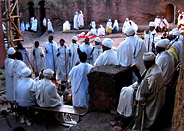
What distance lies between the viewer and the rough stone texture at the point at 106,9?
89.6 ft

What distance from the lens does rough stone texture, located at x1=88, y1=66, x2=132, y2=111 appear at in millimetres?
6035

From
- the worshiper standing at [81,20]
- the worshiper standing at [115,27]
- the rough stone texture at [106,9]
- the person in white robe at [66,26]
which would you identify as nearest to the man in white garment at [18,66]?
the worshiper standing at [115,27]

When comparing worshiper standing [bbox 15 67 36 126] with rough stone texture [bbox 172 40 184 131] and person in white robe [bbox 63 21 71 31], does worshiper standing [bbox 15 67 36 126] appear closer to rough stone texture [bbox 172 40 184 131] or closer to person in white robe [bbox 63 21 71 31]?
rough stone texture [bbox 172 40 184 131]

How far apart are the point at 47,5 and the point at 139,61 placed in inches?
908

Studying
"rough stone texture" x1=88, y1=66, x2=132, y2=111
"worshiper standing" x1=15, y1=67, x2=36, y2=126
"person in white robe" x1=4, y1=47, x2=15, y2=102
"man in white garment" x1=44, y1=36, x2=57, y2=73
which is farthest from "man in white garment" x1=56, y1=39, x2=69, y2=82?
"rough stone texture" x1=88, y1=66, x2=132, y2=111

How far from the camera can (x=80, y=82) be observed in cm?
727

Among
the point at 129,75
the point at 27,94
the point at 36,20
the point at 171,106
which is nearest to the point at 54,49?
the point at 27,94

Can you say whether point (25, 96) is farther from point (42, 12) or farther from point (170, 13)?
point (42, 12)

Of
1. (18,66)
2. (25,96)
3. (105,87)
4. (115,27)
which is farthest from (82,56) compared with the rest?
(115,27)

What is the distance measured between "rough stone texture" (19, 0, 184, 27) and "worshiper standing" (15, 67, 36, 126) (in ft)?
71.2

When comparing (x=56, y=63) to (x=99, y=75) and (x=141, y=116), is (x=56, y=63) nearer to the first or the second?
(x=99, y=75)

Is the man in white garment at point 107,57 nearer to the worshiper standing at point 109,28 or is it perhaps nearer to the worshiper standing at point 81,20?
the worshiper standing at point 109,28

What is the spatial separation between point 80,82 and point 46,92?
0.97m

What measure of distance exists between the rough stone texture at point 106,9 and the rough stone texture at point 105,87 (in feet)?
72.5
